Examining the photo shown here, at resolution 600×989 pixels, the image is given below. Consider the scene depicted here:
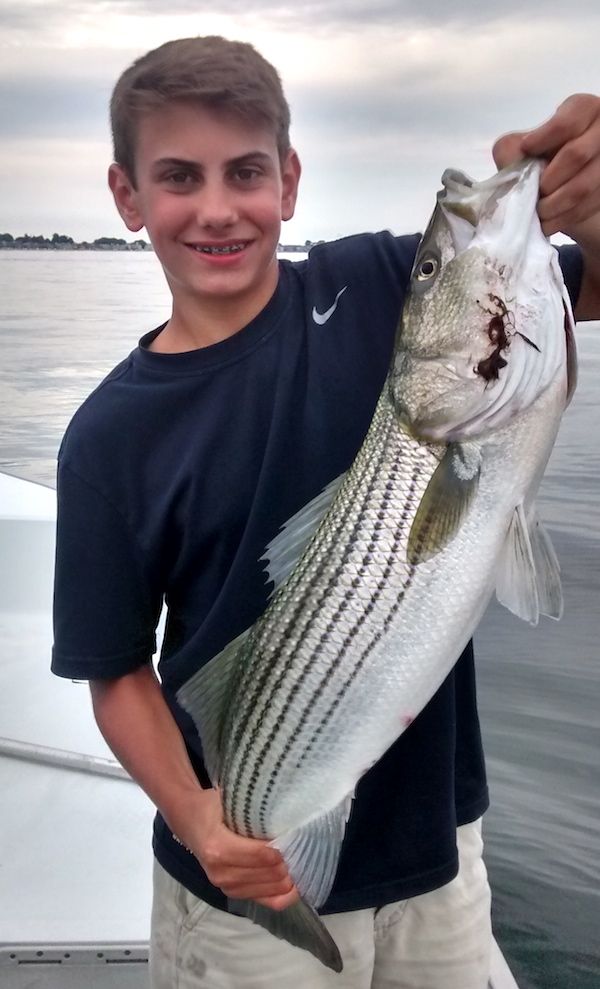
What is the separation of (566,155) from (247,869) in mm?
1266

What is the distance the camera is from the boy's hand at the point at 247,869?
1.59 meters

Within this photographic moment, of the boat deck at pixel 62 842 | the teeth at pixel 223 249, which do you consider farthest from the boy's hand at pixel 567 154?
the boat deck at pixel 62 842

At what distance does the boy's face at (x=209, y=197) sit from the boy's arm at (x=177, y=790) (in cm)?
81

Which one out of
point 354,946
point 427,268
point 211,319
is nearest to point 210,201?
point 211,319

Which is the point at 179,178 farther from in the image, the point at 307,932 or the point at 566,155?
the point at 307,932

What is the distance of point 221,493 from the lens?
1.73 m

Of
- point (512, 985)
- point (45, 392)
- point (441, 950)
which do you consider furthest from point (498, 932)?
point (45, 392)

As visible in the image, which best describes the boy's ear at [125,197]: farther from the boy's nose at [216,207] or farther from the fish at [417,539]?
the fish at [417,539]

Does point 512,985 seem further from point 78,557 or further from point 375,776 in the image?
point 78,557

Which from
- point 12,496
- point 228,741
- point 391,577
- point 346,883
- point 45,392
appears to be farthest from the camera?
point 45,392

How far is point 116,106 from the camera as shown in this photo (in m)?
1.82

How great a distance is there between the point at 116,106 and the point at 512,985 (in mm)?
2239

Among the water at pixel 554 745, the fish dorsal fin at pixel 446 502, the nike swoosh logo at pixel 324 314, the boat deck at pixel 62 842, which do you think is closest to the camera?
the fish dorsal fin at pixel 446 502

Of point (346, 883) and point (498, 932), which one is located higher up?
point (346, 883)
